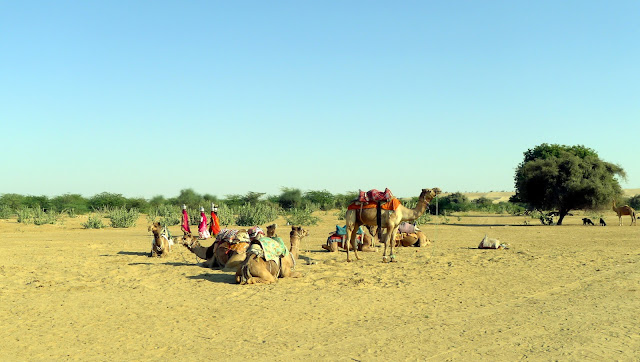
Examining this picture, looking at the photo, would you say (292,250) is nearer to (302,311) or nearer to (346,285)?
(346,285)

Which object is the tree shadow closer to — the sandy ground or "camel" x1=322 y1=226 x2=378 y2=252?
the sandy ground

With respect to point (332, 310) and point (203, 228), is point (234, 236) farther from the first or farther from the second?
point (203, 228)

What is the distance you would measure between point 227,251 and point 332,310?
4.92 m

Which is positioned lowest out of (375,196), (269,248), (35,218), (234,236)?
(269,248)

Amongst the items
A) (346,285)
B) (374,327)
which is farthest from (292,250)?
(374,327)

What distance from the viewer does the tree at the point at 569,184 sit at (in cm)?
3253

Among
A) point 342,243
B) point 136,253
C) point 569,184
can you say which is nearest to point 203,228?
point 136,253

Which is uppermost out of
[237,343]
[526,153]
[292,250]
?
[526,153]

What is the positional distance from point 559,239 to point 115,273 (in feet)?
55.3

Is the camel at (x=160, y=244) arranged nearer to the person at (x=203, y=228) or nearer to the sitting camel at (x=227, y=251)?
the sitting camel at (x=227, y=251)

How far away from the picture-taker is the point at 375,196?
14.5 meters

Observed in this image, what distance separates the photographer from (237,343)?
695 centimetres

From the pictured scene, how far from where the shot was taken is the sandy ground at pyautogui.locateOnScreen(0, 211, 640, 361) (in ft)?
21.7

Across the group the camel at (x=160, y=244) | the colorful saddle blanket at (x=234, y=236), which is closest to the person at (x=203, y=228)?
the camel at (x=160, y=244)
